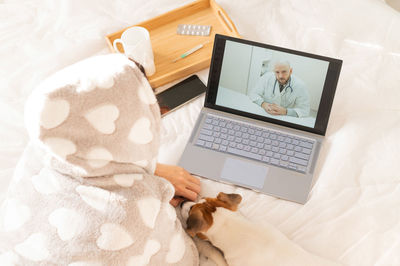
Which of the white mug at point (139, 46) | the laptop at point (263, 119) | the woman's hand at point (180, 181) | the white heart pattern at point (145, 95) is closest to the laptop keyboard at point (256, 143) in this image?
the laptop at point (263, 119)

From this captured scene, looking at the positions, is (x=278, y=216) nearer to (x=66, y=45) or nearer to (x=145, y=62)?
(x=145, y=62)

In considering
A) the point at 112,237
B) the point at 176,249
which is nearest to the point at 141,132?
the point at 112,237

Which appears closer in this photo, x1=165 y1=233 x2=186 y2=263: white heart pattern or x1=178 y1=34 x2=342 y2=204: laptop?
x1=165 y1=233 x2=186 y2=263: white heart pattern

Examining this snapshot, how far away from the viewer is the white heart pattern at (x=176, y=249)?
0.76 meters

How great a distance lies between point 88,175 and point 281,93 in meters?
0.59

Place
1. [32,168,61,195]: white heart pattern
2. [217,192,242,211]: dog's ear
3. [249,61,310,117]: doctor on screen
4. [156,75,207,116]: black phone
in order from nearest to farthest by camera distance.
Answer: [32,168,61,195]: white heart pattern < [217,192,242,211]: dog's ear < [249,61,310,117]: doctor on screen < [156,75,207,116]: black phone

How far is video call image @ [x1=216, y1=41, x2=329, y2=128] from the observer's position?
100cm

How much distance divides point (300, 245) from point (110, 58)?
1.95 feet

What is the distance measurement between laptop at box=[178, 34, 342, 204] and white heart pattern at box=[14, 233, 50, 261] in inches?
19.0

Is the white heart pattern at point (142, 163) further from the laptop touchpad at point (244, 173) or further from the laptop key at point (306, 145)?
the laptop key at point (306, 145)

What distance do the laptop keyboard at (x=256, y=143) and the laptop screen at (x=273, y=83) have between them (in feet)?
0.12

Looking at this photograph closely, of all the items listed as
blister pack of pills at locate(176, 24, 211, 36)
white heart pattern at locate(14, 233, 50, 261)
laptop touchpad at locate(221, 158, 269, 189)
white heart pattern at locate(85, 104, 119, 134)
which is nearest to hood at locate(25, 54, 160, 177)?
white heart pattern at locate(85, 104, 119, 134)

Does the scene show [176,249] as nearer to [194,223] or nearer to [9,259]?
[194,223]

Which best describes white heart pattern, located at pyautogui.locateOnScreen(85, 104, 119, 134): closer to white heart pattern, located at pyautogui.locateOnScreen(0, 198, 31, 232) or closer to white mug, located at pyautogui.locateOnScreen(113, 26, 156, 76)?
white heart pattern, located at pyautogui.locateOnScreen(0, 198, 31, 232)
